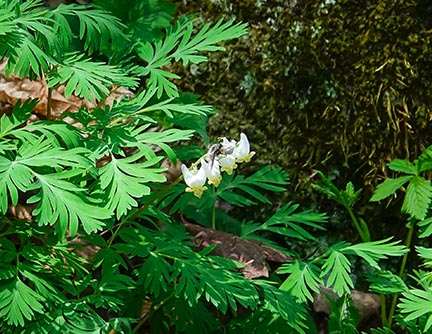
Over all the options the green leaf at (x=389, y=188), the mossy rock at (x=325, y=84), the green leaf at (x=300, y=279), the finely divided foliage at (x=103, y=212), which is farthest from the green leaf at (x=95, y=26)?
the green leaf at (x=389, y=188)

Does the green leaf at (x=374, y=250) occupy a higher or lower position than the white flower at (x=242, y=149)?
lower

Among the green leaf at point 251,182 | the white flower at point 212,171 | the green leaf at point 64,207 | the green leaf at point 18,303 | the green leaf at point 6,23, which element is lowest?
the green leaf at point 18,303

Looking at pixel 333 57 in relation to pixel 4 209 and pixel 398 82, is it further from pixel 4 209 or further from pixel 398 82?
pixel 4 209

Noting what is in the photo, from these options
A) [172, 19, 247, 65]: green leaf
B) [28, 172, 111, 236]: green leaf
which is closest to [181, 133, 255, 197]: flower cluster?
[28, 172, 111, 236]: green leaf

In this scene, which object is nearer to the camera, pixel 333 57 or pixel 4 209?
pixel 4 209

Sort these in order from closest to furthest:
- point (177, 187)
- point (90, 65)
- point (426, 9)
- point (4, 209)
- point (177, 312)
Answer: point (4, 209) < point (90, 65) < point (177, 312) < point (177, 187) < point (426, 9)

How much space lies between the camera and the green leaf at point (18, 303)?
6.24 feet

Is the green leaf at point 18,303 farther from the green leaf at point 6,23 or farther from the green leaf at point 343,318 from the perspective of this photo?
the green leaf at point 343,318

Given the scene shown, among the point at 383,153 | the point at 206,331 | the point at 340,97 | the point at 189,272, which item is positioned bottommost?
the point at 206,331

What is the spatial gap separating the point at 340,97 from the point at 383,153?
0.94ft

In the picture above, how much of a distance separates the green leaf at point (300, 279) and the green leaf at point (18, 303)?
0.77 metres

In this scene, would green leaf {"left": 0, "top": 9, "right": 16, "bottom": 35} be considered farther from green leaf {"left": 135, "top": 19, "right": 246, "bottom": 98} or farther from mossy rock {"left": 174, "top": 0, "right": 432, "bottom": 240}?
mossy rock {"left": 174, "top": 0, "right": 432, "bottom": 240}

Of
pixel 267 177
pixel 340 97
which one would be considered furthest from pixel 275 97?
pixel 267 177

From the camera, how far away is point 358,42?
286 cm
